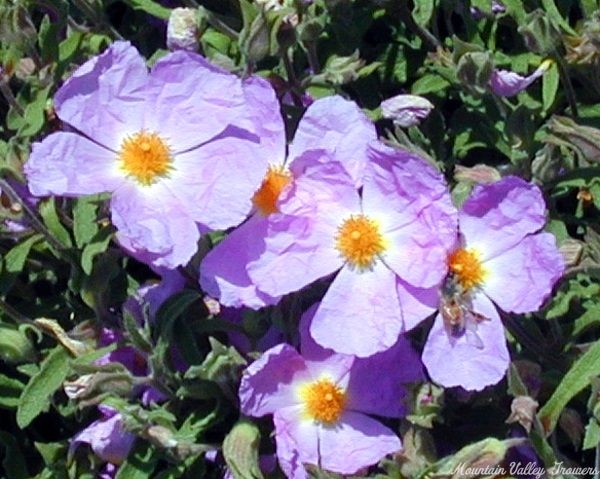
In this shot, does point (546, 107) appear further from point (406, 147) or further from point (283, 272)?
point (283, 272)

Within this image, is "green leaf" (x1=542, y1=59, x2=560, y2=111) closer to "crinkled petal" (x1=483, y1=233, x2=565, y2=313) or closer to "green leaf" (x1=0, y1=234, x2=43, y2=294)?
"crinkled petal" (x1=483, y1=233, x2=565, y2=313)

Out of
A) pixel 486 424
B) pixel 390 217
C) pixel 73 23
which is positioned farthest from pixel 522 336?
pixel 73 23

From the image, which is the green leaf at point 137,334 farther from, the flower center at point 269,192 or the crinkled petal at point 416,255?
the crinkled petal at point 416,255

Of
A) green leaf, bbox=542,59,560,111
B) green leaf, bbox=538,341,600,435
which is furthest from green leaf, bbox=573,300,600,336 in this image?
green leaf, bbox=542,59,560,111

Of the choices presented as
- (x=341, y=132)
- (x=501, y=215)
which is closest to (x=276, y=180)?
(x=341, y=132)

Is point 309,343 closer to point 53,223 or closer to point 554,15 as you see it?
point 53,223

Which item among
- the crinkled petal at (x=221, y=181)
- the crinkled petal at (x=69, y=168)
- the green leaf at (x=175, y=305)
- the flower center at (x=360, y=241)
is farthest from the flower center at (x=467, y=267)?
the crinkled petal at (x=69, y=168)
